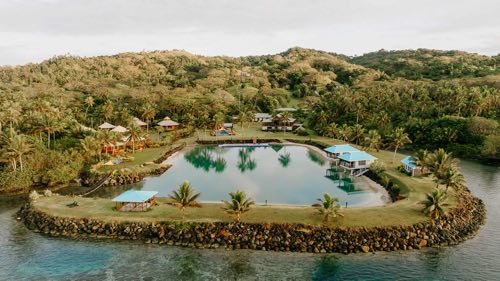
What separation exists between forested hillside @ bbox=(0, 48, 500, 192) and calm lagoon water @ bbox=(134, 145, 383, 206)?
46.3 ft

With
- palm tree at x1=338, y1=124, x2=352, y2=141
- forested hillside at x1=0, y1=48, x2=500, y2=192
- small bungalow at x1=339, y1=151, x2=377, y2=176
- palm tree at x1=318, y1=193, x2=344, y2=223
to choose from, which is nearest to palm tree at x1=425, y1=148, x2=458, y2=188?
small bungalow at x1=339, y1=151, x2=377, y2=176

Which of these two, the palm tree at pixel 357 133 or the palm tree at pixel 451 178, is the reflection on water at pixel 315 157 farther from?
the palm tree at pixel 451 178

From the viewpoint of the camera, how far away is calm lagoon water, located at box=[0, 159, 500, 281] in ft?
108

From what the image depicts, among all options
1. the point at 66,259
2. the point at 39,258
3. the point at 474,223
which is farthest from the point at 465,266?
the point at 39,258

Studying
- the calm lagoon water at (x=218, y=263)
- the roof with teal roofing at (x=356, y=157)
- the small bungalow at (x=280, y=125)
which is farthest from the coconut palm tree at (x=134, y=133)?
the small bungalow at (x=280, y=125)

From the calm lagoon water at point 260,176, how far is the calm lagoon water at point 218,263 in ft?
44.1

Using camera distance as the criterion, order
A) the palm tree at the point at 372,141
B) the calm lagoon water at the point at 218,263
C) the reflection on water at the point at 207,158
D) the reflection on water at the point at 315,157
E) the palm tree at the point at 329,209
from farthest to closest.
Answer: the reflection on water at the point at 315,157, the palm tree at the point at 372,141, the reflection on water at the point at 207,158, the palm tree at the point at 329,209, the calm lagoon water at the point at 218,263

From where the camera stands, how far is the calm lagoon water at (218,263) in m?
33.1

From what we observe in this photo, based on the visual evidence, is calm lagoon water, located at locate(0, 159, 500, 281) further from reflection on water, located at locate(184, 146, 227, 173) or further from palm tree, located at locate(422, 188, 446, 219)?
reflection on water, located at locate(184, 146, 227, 173)

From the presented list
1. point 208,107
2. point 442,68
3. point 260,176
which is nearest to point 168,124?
point 208,107

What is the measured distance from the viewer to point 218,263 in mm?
35031

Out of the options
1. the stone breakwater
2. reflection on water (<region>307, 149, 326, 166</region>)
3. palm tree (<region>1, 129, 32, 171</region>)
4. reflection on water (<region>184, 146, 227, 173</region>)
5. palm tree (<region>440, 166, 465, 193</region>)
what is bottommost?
reflection on water (<region>184, 146, 227, 173</region>)

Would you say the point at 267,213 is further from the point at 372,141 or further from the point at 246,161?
the point at 372,141

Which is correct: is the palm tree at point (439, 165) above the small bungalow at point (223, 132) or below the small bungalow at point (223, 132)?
above
